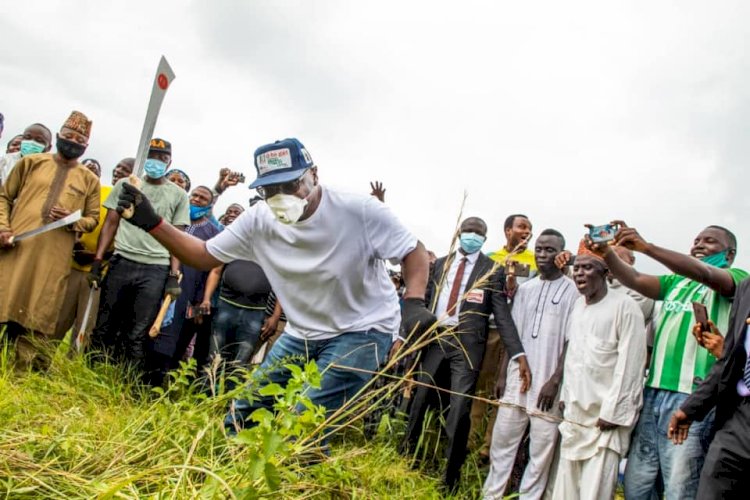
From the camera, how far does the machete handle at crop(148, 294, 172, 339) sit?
494cm

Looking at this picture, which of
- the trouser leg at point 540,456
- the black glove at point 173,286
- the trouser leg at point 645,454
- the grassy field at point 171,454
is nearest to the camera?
the grassy field at point 171,454

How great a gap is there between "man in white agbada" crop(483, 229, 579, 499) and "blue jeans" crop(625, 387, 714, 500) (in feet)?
2.05

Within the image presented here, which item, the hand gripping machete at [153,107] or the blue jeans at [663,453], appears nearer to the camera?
the hand gripping machete at [153,107]

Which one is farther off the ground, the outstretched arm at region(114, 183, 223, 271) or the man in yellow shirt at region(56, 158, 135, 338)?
the outstretched arm at region(114, 183, 223, 271)

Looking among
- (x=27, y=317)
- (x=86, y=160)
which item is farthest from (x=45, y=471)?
(x=86, y=160)

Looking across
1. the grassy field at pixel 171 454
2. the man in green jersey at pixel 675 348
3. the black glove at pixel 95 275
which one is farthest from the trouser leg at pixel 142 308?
the man in green jersey at pixel 675 348

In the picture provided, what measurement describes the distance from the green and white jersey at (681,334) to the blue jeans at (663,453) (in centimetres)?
9

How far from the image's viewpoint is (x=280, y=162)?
2949mm

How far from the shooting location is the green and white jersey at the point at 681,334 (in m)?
3.55

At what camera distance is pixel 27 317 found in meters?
4.39

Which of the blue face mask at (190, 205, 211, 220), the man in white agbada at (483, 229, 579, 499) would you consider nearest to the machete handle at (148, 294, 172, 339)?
the blue face mask at (190, 205, 211, 220)

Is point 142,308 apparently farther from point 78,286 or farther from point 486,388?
point 486,388

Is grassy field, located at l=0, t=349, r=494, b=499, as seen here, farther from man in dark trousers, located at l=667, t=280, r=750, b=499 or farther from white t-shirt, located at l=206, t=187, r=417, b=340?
man in dark trousers, located at l=667, t=280, r=750, b=499

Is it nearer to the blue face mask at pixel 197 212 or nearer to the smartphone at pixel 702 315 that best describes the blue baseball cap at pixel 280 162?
the smartphone at pixel 702 315
